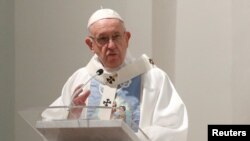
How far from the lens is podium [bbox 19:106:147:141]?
252cm

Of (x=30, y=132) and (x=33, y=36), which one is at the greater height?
(x=33, y=36)

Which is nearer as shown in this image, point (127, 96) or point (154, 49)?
point (127, 96)

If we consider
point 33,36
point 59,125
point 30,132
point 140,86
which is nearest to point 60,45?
point 33,36

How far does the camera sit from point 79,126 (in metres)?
2.55

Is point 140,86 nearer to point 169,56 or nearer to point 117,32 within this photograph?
point 117,32

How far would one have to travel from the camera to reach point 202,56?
5.16m

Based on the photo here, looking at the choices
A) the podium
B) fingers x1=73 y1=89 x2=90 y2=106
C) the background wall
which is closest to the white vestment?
fingers x1=73 y1=89 x2=90 y2=106

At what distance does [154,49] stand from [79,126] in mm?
2773

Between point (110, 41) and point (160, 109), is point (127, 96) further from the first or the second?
point (110, 41)

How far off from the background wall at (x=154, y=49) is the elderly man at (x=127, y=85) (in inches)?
53.0

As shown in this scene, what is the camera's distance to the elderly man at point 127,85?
3.58 meters

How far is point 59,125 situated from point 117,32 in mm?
1234

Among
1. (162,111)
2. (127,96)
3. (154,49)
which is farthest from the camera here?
(154,49)

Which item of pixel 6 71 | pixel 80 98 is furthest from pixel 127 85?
pixel 6 71
